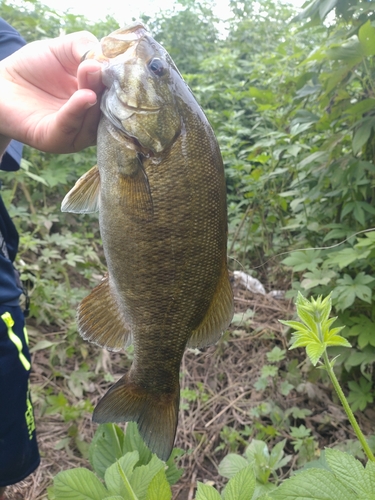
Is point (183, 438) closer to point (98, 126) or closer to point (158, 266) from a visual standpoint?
point (158, 266)

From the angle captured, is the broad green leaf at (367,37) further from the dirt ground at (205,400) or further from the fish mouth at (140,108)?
the dirt ground at (205,400)

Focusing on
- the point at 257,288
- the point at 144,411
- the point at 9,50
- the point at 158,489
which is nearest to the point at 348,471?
the point at 158,489

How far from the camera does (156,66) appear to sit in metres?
1.22

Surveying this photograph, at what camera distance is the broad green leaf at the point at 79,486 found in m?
1.16

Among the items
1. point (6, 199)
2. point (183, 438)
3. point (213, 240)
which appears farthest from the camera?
point (6, 199)

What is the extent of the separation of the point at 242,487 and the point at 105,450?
0.70 metres

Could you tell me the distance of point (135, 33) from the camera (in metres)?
1.26

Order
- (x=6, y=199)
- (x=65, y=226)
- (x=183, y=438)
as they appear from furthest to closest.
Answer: (x=65, y=226) → (x=6, y=199) → (x=183, y=438)

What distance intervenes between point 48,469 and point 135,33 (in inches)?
89.0

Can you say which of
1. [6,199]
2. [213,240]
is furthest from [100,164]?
[6,199]

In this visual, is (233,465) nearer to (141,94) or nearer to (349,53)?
(141,94)

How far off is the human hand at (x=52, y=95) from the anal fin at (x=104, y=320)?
48 cm

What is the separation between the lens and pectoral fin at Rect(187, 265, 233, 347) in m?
1.29

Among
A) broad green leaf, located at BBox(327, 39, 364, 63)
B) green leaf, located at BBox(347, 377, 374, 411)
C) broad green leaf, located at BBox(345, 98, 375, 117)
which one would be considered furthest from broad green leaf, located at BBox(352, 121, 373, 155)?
green leaf, located at BBox(347, 377, 374, 411)
